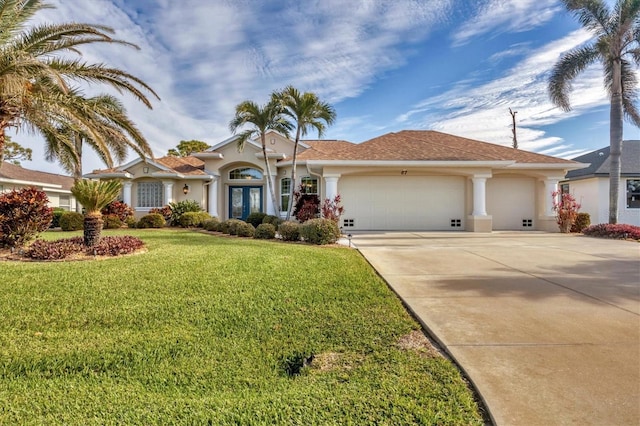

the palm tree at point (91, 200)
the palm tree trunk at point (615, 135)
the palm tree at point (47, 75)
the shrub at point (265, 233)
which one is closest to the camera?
Answer: the palm tree at point (47, 75)

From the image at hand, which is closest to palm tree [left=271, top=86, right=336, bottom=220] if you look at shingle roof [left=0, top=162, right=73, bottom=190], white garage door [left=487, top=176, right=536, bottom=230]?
white garage door [left=487, top=176, right=536, bottom=230]

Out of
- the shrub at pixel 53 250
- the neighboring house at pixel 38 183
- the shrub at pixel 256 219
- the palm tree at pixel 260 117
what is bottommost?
the shrub at pixel 53 250

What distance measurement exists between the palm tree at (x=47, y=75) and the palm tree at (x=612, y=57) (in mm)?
18320

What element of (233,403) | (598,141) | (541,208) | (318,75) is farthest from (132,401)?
(598,141)

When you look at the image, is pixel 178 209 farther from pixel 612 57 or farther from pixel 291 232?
pixel 612 57

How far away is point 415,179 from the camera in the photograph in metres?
16.8

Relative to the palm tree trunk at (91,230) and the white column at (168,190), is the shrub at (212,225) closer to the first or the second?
the white column at (168,190)

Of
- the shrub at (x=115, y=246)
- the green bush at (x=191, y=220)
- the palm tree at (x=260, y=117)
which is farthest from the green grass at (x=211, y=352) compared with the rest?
the green bush at (x=191, y=220)

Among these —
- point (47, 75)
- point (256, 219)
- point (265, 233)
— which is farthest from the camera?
point (256, 219)

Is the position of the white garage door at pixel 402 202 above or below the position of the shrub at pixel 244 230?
above

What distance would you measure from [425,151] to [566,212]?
286 inches

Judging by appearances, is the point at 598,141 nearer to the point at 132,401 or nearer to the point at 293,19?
the point at 293,19

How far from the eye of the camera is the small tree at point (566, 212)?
15.2 meters

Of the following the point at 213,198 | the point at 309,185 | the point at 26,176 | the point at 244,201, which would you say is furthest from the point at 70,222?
the point at 26,176
